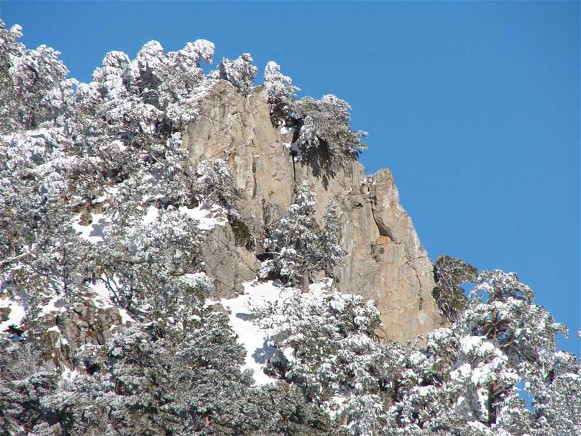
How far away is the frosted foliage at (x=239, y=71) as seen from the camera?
213ft

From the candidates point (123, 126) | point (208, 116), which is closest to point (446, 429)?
point (208, 116)

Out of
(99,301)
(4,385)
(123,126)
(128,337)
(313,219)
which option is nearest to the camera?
(4,385)

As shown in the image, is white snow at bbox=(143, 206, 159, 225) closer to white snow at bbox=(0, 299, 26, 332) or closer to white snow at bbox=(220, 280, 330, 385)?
white snow at bbox=(220, 280, 330, 385)

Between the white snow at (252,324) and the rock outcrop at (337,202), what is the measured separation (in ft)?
5.59

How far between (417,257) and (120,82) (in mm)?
32882

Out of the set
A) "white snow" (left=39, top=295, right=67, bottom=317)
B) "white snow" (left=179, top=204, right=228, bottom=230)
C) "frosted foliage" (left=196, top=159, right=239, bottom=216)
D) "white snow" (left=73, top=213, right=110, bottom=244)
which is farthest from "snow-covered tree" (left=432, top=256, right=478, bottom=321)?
"white snow" (left=39, top=295, right=67, bottom=317)

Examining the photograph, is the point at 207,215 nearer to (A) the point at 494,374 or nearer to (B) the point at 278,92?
(B) the point at 278,92

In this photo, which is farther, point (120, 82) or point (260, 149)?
point (120, 82)

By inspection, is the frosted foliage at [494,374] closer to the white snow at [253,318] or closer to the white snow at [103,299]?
the white snow at [253,318]

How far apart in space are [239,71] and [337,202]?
15.6 m

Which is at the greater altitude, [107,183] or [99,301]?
[107,183]

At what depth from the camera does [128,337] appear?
3728 cm

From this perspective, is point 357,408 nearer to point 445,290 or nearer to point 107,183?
point 445,290

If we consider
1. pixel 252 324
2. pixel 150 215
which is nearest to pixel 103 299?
pixel 252 324
